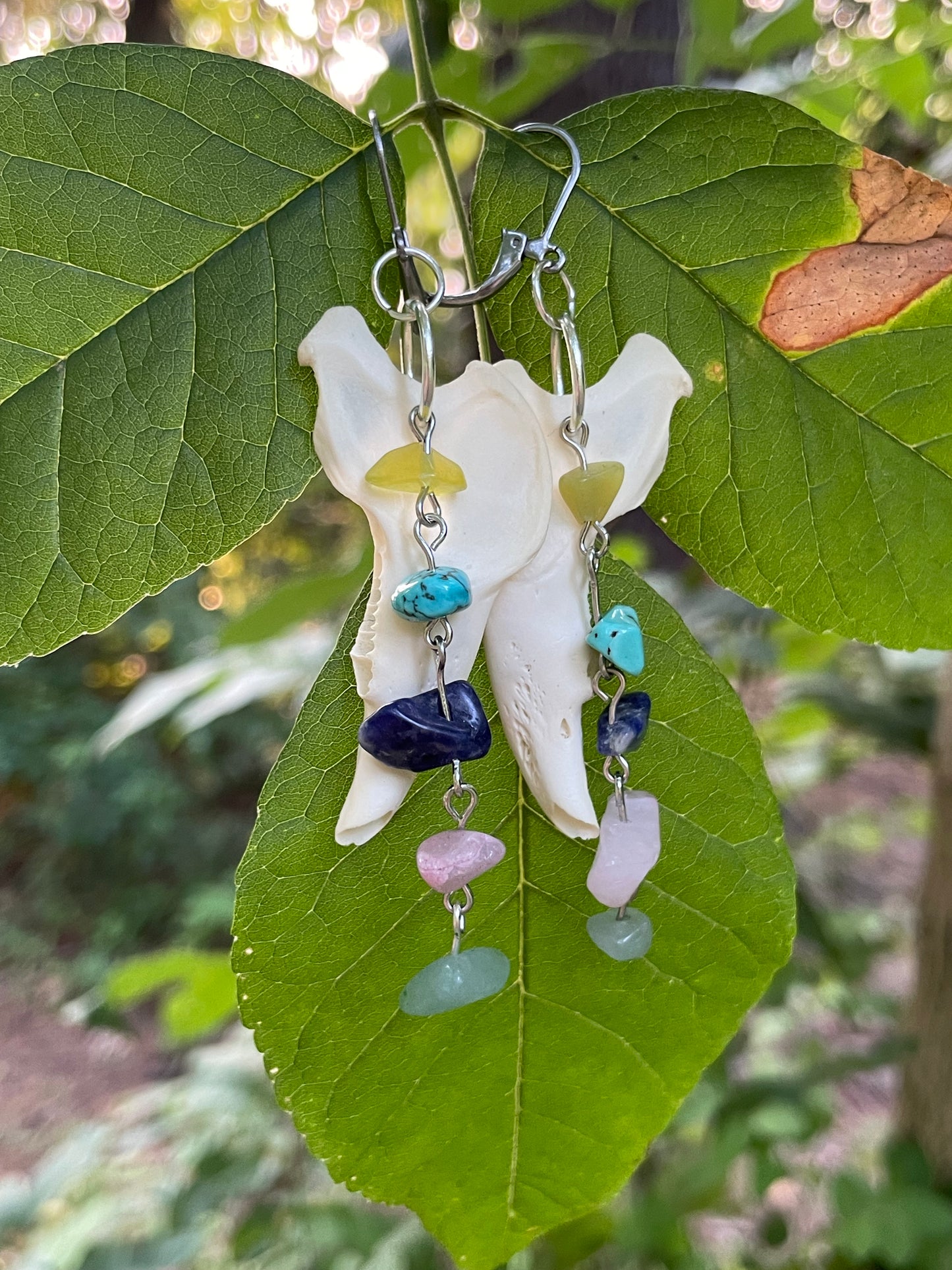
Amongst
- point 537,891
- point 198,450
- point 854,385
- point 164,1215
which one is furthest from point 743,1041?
point 198,450

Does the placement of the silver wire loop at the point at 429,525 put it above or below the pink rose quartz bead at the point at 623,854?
above

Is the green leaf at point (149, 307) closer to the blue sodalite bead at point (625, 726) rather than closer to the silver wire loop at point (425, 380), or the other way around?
the silver wire loop at point (425, 380)

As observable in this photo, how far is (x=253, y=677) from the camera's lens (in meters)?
1.32

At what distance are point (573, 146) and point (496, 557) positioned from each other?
24 cm

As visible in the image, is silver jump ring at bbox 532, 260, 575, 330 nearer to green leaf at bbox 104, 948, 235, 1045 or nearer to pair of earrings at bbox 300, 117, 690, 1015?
pair of earrings at bbox 300, 117, 690, 1015

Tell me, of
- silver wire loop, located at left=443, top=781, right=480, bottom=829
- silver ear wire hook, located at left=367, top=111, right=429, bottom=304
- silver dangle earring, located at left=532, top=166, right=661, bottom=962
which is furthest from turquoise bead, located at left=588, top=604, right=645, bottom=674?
silver ear wire hook, located at left=367, top=111, right=429, bottom=304

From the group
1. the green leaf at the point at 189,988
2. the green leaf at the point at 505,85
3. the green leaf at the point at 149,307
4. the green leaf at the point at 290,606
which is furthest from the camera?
the green leaf at the point at 189,988

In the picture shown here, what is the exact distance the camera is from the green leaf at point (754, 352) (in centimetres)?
54

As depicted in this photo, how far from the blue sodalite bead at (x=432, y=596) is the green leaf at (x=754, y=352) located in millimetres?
163

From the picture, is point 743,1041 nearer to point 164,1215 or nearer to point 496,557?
point 164,1215

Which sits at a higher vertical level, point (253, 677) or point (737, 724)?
point (737, 724)

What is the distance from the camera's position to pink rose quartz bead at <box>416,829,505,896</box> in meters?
0.50

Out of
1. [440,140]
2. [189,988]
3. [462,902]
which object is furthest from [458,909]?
[189,988]

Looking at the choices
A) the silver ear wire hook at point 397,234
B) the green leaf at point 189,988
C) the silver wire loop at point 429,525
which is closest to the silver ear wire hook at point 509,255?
the silver ear wire hook at point 397,234
